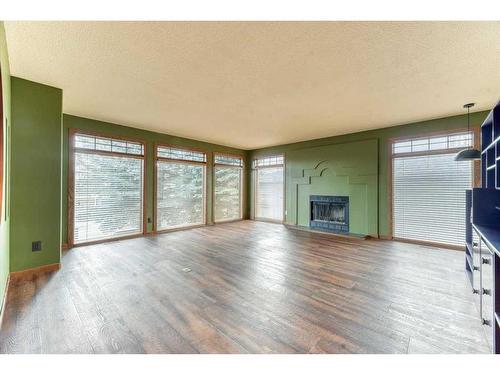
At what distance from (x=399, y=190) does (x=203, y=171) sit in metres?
4.94

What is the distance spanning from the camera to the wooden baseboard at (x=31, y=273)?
2.72 metres

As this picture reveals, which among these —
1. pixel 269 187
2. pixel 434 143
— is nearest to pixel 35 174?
pixel 269 187

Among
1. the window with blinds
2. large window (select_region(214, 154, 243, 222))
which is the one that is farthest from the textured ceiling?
large window (select_region(214, 154, 243, 222))

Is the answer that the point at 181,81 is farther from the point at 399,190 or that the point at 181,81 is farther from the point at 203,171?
the point at 399,190

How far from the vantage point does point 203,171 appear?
645 cm

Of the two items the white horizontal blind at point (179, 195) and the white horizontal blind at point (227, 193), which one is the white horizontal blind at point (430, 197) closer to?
the white horizontal blind at point (227, 193)

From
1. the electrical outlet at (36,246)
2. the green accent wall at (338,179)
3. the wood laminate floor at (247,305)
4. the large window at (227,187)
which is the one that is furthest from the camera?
the large window at (227,187)

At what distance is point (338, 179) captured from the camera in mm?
5648

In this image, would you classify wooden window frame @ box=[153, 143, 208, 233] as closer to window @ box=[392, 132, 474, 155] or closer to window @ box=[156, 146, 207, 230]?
window @ box=[156, 146, 207, 230]

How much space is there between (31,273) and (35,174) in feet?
4.25

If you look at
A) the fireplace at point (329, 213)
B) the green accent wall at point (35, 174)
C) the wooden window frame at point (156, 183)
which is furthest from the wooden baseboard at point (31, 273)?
the fireplace at point (329, 213)

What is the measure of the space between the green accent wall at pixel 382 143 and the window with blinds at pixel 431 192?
6.9 inches

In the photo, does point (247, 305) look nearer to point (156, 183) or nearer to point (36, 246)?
point (36, 246)
